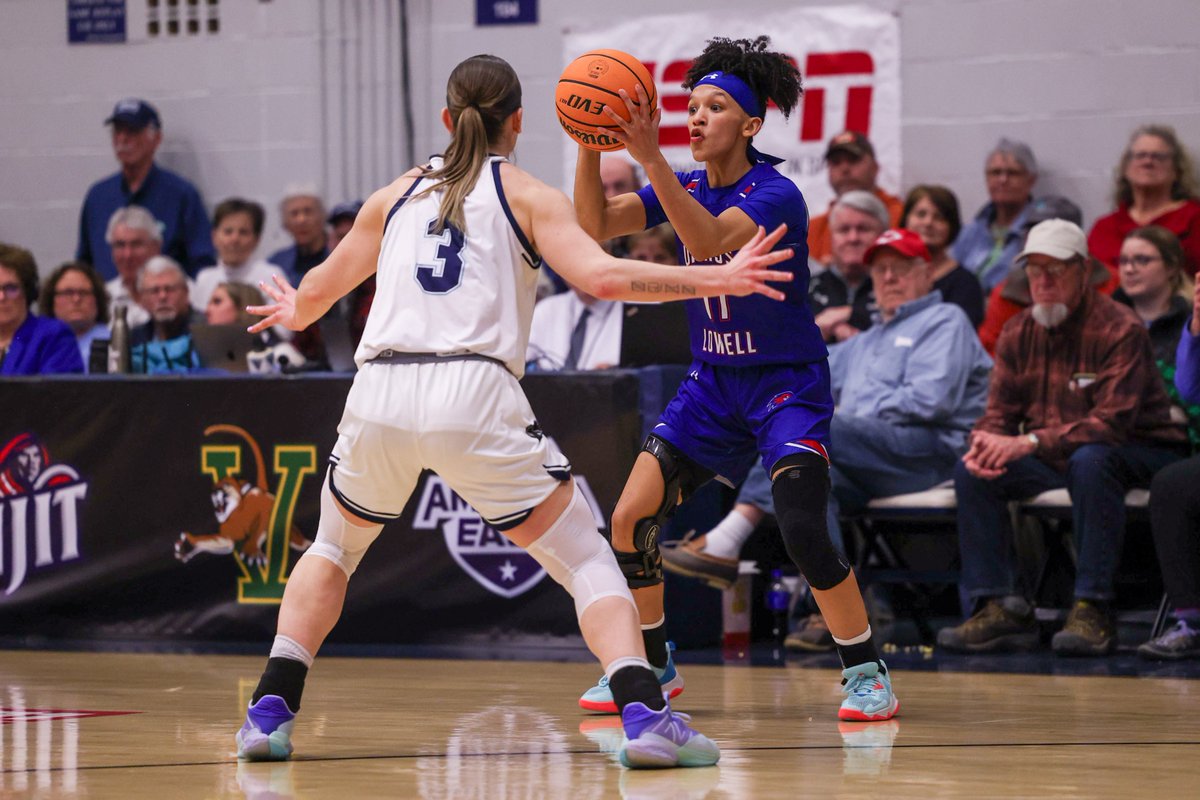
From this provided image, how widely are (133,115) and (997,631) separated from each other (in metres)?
6.29

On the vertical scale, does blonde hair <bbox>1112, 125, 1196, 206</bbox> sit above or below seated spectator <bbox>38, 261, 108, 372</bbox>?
above

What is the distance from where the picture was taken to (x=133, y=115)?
10.3 meters

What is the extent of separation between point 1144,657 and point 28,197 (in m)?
7.97

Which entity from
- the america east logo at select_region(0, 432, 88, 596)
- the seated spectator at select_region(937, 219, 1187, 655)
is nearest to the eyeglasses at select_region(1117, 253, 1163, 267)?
the seated spectator at select_region(937, 219, 1187, 655)

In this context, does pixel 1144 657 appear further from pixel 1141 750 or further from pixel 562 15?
pixel 562 15

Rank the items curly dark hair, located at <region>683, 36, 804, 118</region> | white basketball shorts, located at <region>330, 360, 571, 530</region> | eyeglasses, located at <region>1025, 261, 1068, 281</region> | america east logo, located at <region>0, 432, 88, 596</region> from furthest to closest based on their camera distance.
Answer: america east logo, located at <region>0, 432, 88, 596</region>
eyeglasses, located at <region>1025, 261, 1068, 281</region>
curly dark hair, located at <region>683, 36, 804, 118</region>
white basketball shorts, located at <region>330, 360, 571, 530</region>

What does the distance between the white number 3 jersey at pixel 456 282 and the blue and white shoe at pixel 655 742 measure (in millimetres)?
882

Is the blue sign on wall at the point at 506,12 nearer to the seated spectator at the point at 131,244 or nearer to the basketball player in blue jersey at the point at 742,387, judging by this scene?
the seated spectator at the point at 131,244

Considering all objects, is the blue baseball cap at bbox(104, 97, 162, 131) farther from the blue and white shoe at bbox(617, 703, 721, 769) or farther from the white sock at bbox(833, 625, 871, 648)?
the blue and white shoe at bbox(617, 703, 721, 769)

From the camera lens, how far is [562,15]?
10.2 meters

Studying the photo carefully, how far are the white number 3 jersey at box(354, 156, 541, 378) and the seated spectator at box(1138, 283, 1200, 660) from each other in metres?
3.28

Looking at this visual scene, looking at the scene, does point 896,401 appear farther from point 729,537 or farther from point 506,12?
point 506,12

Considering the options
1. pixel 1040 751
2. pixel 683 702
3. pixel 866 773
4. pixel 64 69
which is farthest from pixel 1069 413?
pixel 64 69

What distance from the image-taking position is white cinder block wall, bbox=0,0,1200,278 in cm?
912
